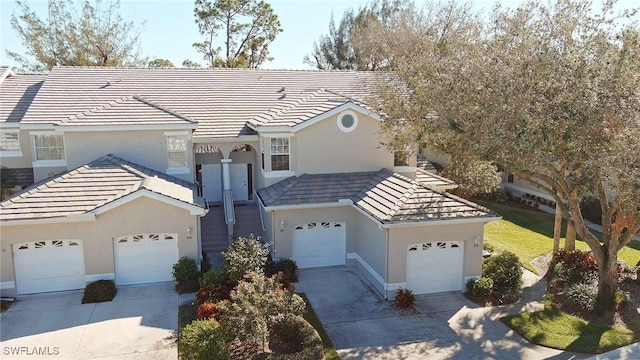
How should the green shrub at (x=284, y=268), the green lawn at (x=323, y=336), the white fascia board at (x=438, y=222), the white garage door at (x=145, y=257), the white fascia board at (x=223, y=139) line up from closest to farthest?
the green lawn at (x=323, y=336)
the white fascia board at (x=438, y=222)
the white garage door at (x=145, y=257)
the green shrub at (x=284, y=268)
the white fascia board at (x=223, y=139)

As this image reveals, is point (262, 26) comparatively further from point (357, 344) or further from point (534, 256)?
point (357, 344)

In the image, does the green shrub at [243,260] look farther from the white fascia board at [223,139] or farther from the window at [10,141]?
the window at [10,141]

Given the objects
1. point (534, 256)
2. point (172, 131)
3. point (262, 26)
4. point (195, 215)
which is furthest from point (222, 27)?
point (534, 256)

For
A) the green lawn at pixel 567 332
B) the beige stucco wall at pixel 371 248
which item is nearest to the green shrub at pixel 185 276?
the beige stucco wall at pixel 371 248

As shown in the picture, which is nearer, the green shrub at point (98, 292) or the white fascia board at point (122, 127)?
the green shrub at point (98, 292)

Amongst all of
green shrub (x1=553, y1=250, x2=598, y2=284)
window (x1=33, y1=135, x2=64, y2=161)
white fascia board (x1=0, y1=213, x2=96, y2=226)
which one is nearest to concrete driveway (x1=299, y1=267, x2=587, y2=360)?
green shrub (x1=553, y1=250, x2=598, y2=284)

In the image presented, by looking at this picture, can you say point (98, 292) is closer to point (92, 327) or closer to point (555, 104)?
point (92, 327)
